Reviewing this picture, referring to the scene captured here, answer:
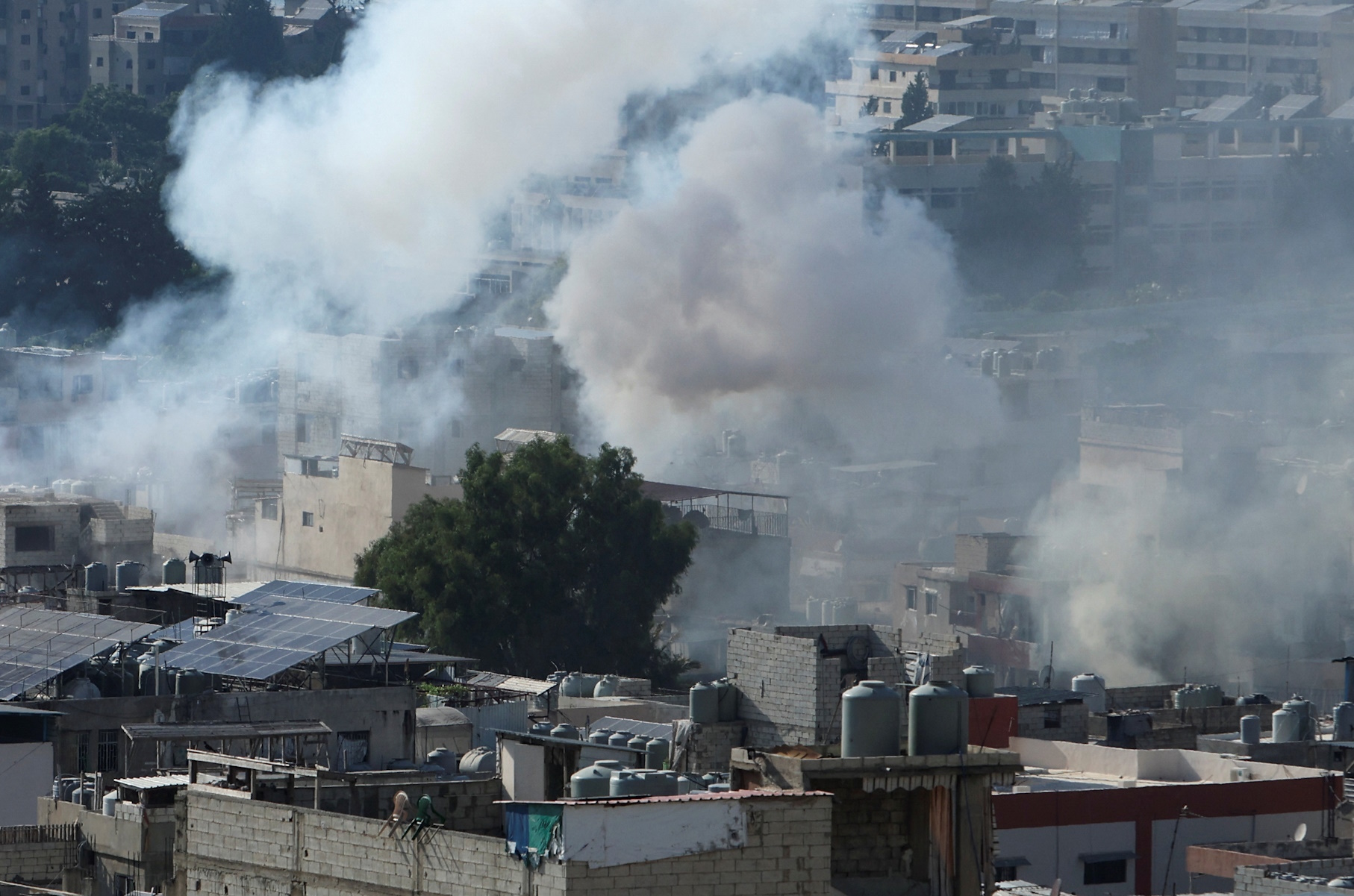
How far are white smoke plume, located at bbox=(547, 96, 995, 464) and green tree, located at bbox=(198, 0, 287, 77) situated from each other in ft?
140

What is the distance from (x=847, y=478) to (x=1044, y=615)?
1285cm

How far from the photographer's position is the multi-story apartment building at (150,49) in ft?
365

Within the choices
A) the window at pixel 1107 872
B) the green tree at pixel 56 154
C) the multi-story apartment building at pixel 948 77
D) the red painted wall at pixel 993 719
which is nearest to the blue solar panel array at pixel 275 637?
the red painted wall at pixel 993 719

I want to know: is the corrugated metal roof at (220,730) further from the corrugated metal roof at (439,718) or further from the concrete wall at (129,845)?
the corrugated metal roof at (439,718)

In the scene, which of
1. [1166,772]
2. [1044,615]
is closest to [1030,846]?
[1166,772]

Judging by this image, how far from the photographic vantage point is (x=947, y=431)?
70.2 meters

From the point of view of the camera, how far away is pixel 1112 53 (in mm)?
121625

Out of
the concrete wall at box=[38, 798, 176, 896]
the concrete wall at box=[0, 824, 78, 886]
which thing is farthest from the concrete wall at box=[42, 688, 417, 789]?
the concrete wall at box=[38, 798, 176, 896]

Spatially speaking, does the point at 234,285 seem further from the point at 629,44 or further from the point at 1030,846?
the point at 1030,846

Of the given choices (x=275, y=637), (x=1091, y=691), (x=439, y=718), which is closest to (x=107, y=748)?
(x=275, y=637)

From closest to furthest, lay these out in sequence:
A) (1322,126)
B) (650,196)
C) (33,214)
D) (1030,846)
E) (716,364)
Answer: (1030,846)
(716,364)
(650,196)
(33,214)
(1322,126)

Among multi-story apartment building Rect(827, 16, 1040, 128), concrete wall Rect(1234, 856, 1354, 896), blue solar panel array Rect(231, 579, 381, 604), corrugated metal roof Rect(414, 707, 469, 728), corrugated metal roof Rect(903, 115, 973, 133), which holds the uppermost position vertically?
multi-story apartment building Rect(827, 16, 1040, 128)

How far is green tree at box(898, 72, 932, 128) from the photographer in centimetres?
11150

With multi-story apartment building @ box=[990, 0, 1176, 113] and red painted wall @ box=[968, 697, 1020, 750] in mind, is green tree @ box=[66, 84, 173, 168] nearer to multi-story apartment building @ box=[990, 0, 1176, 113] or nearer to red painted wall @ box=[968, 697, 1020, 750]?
multi-story apartment building @ box=[990, 0, 1176, 113]
